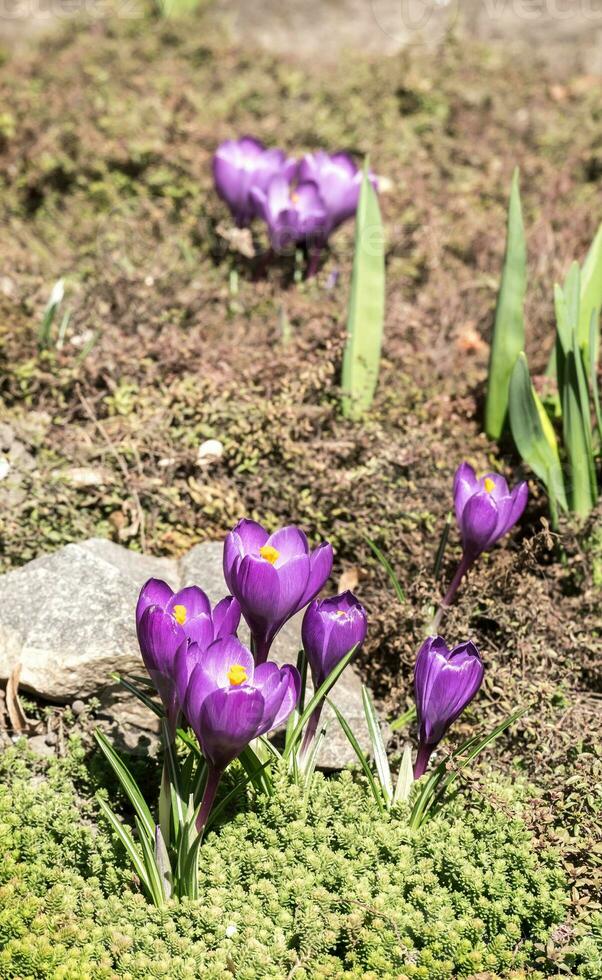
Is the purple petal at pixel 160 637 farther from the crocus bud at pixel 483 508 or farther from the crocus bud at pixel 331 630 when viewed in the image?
the crocus bud at pixel 483 508

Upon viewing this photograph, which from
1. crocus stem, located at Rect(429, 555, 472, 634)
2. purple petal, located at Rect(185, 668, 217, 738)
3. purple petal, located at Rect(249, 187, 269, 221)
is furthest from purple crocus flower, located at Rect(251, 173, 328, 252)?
purple petal, located at Rect(185, 668, 217, 738)

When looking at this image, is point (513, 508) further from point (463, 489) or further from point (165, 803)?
point (165, 803)

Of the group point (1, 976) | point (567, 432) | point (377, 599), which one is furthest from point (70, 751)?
point (567, 432)

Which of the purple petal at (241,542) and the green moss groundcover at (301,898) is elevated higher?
the purple petal at (241,542)

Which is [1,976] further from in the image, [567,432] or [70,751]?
[567,432]

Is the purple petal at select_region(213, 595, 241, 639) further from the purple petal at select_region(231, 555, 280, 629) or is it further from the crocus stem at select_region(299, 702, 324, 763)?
the crocus stem at select_region(299, 702, 324, 763)

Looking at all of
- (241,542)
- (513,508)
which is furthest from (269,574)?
(513,508)

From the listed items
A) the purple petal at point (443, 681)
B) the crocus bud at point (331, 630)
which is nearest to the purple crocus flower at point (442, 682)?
the purple petal at point (443, 681)
